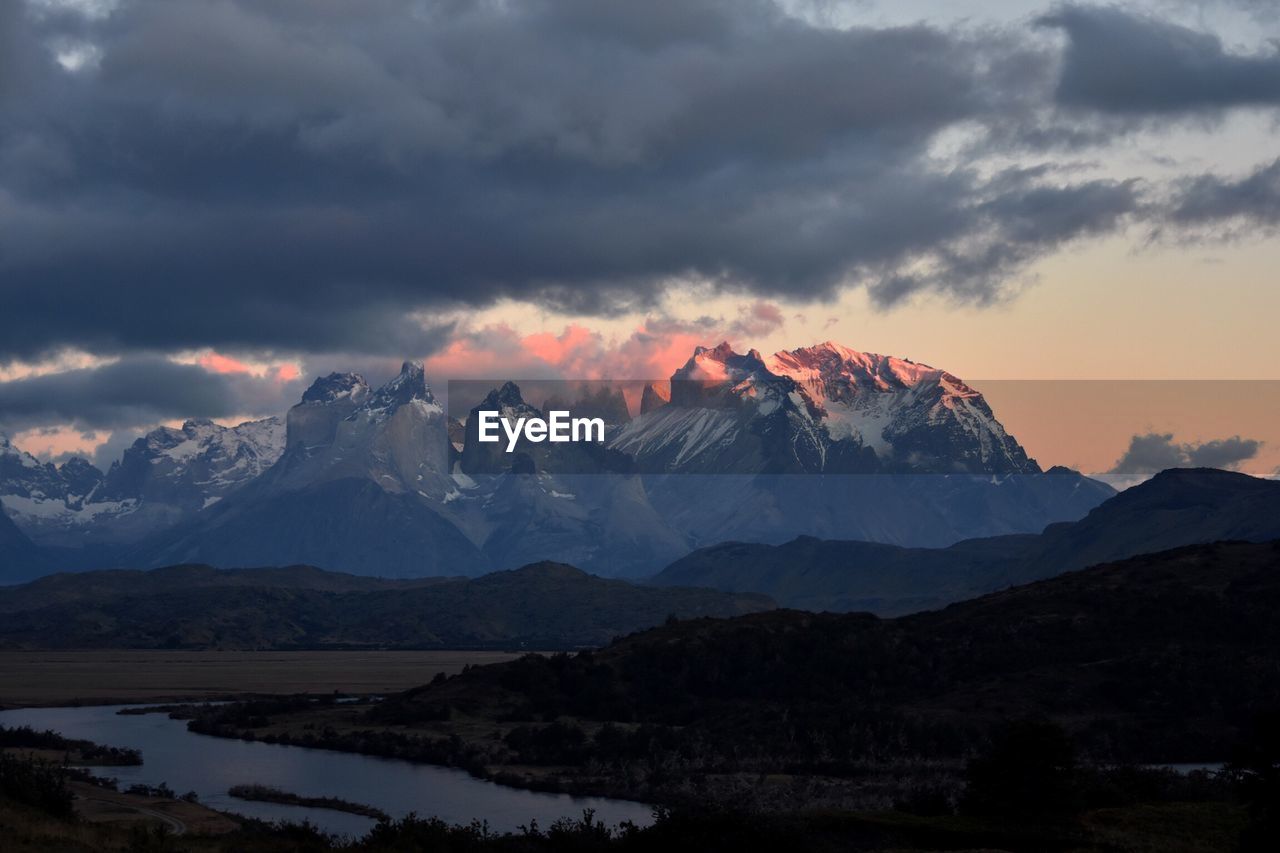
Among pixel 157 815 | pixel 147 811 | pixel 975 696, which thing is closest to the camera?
pixel 157 815

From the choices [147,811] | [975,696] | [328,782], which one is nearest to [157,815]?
[147,811]

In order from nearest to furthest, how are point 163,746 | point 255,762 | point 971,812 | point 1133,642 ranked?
1. point 971,812
2. point 255,762
3. point 163,746
4. point 1133,642

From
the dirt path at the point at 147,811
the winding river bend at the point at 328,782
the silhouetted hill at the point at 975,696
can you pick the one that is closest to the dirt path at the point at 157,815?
the dirt path at the point at 147,811

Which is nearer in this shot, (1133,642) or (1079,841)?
(1079,841)

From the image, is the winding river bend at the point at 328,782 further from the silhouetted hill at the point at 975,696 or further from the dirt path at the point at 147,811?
the silhouetted hill at the point at 975,696

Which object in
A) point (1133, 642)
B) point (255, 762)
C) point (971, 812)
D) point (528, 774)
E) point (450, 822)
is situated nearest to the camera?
point (971, 812)

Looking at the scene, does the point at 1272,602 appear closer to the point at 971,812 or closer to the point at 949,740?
the point at 949,740

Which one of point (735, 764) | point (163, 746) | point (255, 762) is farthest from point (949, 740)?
point (163, 746)

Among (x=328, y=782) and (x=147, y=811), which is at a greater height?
(x=147, y=811)

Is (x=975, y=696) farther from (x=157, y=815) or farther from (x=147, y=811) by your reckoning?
(x=157, y=815)
